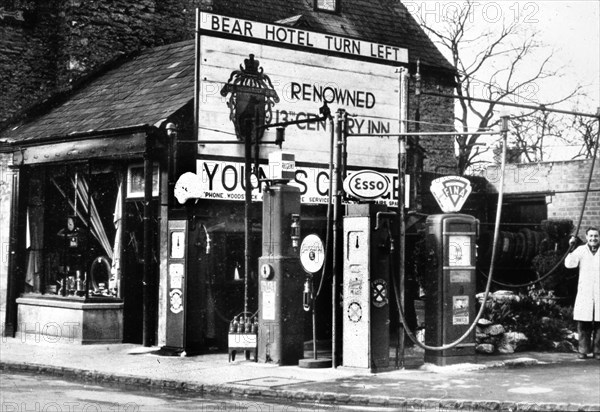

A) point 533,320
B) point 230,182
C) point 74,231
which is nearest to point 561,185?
point 533,320

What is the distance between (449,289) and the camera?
1275 centimetres

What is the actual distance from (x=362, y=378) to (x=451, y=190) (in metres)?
2.92

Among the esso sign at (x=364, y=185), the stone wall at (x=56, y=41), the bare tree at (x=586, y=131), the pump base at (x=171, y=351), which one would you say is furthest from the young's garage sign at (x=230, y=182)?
the bare tree at (x=586, y=131)

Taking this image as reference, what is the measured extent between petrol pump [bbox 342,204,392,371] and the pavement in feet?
0.85

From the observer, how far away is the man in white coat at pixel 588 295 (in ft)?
44.1

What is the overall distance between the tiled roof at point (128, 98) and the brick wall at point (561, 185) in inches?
462

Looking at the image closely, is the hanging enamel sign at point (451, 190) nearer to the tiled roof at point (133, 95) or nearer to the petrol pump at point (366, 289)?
the petrol pump at point (366, 289)

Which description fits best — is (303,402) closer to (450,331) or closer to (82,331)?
(450,331)

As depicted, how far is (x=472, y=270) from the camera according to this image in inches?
513

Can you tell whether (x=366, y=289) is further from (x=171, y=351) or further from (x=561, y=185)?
(x=561, y=185)

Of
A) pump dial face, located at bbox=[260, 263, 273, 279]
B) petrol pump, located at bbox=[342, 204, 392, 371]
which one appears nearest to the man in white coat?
petrol pump, located at bbox=[342, 204, 392, 371]

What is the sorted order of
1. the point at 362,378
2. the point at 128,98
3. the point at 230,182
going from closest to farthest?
1. the point at 362,378
2. the point at 230,182
3. the point at 128,98

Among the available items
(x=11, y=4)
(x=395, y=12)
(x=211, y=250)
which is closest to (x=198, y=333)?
(x=211, y=250)

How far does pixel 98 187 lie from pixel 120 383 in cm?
592
